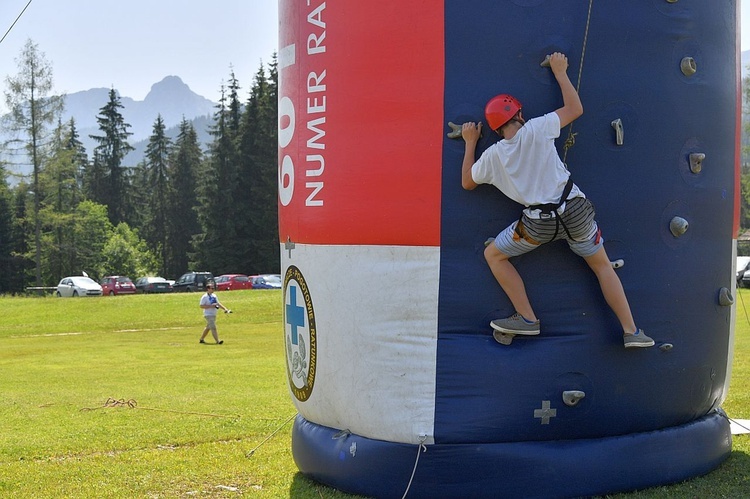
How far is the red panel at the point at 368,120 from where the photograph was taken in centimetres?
576

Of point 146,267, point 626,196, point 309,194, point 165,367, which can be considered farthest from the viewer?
point 146,267

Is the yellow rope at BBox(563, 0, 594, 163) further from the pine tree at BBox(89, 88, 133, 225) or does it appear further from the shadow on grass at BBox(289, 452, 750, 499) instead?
the pine tree at BBox(89, 88, 133, 225)

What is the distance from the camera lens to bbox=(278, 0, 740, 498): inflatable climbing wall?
18.7 ft

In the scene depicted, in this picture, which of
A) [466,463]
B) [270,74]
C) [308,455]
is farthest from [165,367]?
[270,74]

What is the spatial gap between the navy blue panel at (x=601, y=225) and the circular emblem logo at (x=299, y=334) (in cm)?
112

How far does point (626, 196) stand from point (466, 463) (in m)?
1.95

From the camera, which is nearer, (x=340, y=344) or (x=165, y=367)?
(x=340, y=344)

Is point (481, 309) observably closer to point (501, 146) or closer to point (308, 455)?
point (501, 146)

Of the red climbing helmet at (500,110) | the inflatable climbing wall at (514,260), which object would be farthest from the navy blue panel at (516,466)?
the red climbing helmet at (500,110)

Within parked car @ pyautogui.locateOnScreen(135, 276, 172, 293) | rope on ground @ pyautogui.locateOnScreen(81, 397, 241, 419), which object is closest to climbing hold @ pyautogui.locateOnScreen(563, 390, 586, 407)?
rope on ground @ pyautogui.locateOnScreen(81, 397, 241, 419)

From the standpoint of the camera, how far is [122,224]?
2741 inches

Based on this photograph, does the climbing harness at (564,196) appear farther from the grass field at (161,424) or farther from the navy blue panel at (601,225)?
the grass field at (161,424)

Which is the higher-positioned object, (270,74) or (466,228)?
(270,74)

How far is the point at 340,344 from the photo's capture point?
242 inches
